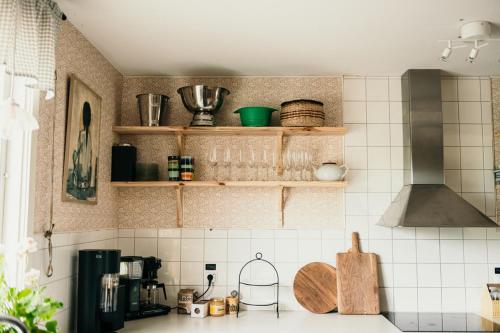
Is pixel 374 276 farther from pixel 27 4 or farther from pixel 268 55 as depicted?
pixel 27 4

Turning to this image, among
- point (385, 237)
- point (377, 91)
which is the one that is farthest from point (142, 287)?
point (377, 91)

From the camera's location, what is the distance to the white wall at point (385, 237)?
10.5ft

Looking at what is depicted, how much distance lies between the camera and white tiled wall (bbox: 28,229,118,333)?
2160 millimetres

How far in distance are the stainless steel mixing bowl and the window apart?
1221mm

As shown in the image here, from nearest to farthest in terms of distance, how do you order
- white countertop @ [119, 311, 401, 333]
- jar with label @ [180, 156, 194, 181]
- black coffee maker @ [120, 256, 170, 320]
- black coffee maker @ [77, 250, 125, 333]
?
black coffee maker @ [77, 250, 125, 333]
white countertop @ [119, 311, 401, 333]
black coffee maker @ [120, 256, 170, 320]
jar with label @ [180, 156, 194, 181]

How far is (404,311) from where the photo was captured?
3.16 meters

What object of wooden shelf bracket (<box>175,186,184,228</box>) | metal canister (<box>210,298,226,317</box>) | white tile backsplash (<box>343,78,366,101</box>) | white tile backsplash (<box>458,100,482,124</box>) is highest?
white tile backsplash (<box>343,78,366,101</box>)

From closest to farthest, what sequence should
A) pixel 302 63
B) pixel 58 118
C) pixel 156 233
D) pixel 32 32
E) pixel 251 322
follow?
pixel 32 32, pixel 58 118, pixel 251 322, pixel 302 63, pixel 156 233

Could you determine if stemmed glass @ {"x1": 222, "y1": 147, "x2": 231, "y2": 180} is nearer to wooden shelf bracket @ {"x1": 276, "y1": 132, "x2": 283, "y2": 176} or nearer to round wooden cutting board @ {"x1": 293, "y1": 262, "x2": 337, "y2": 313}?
wooden shelf bracket @ {"x1": 276, "y1": 132, "x2": 283, "y2": 176}

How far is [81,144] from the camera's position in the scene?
2580 mm

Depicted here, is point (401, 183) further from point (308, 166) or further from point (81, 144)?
point (81, 144)

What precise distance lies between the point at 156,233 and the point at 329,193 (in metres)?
1.24

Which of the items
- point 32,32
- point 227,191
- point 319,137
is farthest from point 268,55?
point 32,32

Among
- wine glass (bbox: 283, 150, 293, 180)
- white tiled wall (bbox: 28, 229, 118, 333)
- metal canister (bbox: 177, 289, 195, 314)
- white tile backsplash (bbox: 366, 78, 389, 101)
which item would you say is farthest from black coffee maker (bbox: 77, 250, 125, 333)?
white tile backsplash (bbox: 366, 78, 389, 101)
